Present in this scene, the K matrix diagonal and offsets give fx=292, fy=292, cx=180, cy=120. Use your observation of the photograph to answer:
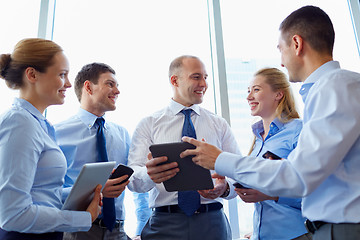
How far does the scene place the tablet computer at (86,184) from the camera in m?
1.31

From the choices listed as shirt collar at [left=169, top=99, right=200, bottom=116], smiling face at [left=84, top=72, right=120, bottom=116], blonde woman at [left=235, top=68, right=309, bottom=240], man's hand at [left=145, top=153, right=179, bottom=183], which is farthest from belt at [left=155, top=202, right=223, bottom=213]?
smiling face at [left=84, top=72, right=120, bottom=116]

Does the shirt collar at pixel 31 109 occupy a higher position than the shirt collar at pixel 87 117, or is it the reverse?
the shirt collar at pixel 87 117

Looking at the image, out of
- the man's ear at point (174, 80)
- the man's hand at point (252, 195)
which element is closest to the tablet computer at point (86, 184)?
the man's hand at point (252, 195)

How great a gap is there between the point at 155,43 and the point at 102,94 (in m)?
1.09

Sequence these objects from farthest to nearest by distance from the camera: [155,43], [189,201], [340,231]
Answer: [155,43] < [189,201] < [340,231]

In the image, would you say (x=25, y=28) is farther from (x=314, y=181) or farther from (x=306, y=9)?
(x=314, y=181)

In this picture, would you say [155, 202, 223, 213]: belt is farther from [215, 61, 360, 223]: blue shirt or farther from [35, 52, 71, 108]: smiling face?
[35, 52, 71, 108]: smiling face

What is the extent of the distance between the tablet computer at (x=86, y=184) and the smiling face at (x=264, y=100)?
1.21m

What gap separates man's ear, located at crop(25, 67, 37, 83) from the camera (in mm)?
1548

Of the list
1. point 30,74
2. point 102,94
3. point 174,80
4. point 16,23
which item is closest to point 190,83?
point 174,80

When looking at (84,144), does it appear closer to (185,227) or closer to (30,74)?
(30,74)

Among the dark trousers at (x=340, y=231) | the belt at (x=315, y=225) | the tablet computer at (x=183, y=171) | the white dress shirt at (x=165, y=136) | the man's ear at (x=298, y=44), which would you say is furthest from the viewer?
the white dress shirt at (x=165, y=136)

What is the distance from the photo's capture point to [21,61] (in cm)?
154

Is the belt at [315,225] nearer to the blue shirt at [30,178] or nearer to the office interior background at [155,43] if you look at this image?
the blue shirt at [30,178]
